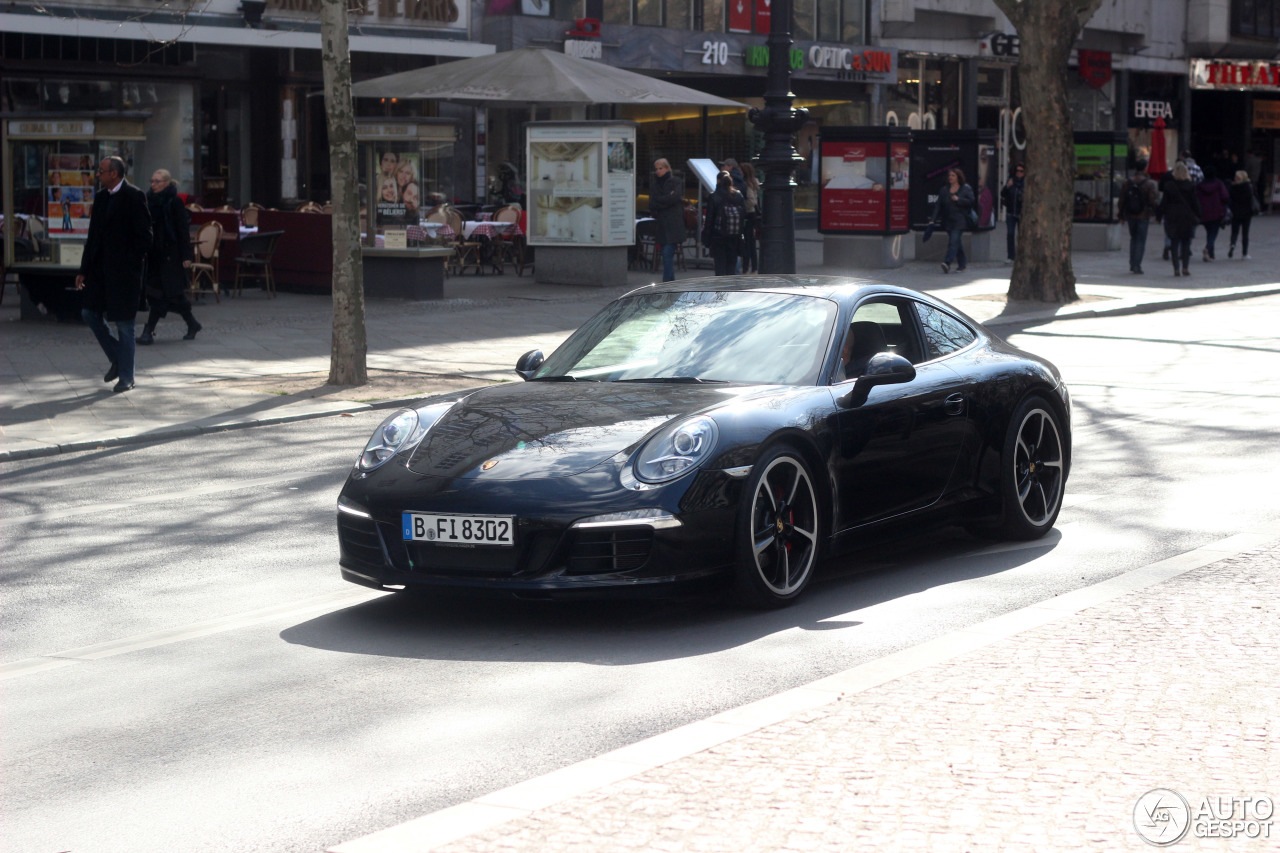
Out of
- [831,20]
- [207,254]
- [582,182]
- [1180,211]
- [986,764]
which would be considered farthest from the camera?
[831,20]

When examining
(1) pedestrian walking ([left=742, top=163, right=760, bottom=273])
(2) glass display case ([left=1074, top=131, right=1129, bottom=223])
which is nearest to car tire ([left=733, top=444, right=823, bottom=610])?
(1) pedestrian walking ([left=742, top=163, right=760, bottom=273])

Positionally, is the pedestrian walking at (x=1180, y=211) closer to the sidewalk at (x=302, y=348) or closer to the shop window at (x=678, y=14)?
the sidewalk at (x=302, y=348)

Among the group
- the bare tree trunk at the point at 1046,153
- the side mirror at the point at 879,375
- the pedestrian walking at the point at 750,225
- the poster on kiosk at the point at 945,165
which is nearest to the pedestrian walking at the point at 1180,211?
the poster on kiosk at the point at 945,165

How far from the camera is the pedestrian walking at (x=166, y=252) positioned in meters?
16.8

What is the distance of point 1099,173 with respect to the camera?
32656mm

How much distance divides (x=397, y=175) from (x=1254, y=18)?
140ft

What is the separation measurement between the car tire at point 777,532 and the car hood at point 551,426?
37cm

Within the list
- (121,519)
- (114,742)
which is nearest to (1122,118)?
(121,519)

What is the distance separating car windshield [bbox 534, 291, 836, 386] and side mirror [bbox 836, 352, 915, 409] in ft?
0.57

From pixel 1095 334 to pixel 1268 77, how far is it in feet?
139

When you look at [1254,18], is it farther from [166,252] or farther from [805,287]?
[805,287]

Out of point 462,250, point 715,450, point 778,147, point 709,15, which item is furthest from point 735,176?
point 715,450

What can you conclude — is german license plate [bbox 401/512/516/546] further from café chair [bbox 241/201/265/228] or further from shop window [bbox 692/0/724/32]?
shop window [bbox 692/0/724/32]

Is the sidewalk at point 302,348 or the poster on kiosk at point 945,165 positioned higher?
the poster on kiosk at point 945,165
